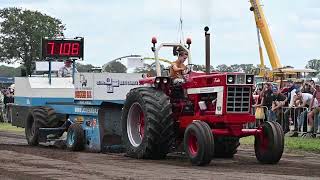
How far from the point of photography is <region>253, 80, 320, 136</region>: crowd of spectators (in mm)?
18609

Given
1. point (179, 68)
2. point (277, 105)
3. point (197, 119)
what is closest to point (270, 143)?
point (197, 119)

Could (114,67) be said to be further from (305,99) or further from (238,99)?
(238,99)

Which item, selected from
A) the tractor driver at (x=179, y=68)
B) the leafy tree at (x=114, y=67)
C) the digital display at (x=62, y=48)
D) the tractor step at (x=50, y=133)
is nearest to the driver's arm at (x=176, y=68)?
the tractor driver at (x=179, y=68)

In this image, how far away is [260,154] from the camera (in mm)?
11977

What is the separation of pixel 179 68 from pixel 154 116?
3.89 feet

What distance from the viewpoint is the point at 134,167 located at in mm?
10961

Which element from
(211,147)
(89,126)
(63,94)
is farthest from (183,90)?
(63,94)

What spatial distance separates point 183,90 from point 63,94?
16.9 ft

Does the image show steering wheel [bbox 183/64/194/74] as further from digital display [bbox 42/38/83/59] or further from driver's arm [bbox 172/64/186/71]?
digital display [bbox 42/38/83/59]

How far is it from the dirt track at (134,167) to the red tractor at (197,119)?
255 millimetres

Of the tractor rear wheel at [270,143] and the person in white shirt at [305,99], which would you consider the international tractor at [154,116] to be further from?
the person in white shirt at [305,99]

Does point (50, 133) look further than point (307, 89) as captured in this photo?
No

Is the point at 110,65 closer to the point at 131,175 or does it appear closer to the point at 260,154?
the point at 260,154

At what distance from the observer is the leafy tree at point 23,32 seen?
234 ft
